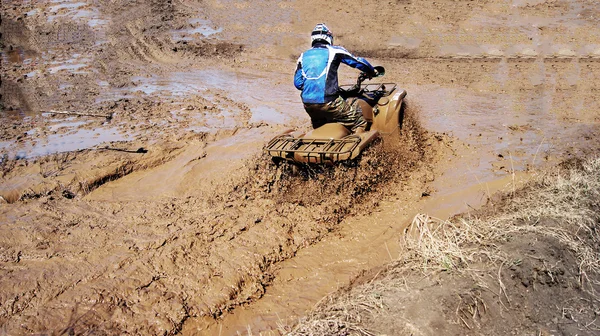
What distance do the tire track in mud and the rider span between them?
0.65 metres

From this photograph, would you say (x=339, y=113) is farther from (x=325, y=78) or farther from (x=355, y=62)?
(x=355, y=62)

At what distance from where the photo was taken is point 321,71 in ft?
18.9

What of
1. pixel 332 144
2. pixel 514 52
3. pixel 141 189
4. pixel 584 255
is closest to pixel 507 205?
pixel 584 255

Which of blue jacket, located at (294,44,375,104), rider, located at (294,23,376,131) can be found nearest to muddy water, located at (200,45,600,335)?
rider, located at (294,23,376,131)

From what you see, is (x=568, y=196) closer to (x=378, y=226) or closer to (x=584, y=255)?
(x=584, y=255)

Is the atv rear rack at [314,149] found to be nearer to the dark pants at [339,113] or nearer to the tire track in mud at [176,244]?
the tire track in mud at [176,244]

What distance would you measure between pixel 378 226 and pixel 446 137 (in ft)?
8.70

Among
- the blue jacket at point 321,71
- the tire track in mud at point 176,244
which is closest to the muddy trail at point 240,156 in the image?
the tire track in mud at point 176,244

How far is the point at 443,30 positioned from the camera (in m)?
11.9

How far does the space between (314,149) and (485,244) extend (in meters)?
2.15

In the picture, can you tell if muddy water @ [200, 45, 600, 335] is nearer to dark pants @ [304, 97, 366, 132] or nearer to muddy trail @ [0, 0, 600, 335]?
muddy trail @ [0, 0, 600, 335]

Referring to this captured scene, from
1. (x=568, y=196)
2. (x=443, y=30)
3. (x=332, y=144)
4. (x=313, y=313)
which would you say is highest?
(x=443, y=30)

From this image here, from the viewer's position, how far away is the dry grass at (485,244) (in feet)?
11.6

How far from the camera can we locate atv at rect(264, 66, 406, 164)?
536 centimetres
